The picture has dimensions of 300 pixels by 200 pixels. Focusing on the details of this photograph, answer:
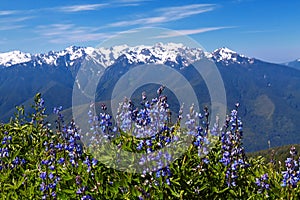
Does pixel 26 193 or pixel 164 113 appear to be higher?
pixel 164 113

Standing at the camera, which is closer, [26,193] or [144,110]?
[144,110]

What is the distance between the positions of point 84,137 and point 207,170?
70.7 inches

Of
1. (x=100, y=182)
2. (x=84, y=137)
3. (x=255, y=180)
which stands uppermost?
(x=84, y=137)

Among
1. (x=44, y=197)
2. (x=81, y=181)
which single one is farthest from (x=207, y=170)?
(x=44, y=197)

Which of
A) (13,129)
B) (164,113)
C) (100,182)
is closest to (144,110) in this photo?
(164,113)

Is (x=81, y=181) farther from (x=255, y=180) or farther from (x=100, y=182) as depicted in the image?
(x=255, y=180)

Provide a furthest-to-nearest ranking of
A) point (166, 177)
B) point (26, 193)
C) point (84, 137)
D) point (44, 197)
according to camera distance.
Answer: point (84, 137) → point (26, 193) → point (44, 197) → point (166, 177)

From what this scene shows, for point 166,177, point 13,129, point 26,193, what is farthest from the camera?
point 13,129

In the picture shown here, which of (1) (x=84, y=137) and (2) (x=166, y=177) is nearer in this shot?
(2) (x=166, y=177)

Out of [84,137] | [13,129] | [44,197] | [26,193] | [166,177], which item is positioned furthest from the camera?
[13,129]

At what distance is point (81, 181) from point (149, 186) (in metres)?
0.83

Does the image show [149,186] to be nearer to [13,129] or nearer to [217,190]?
[217,190]

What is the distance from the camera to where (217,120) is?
546cm

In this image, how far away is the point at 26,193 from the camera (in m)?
5.30
